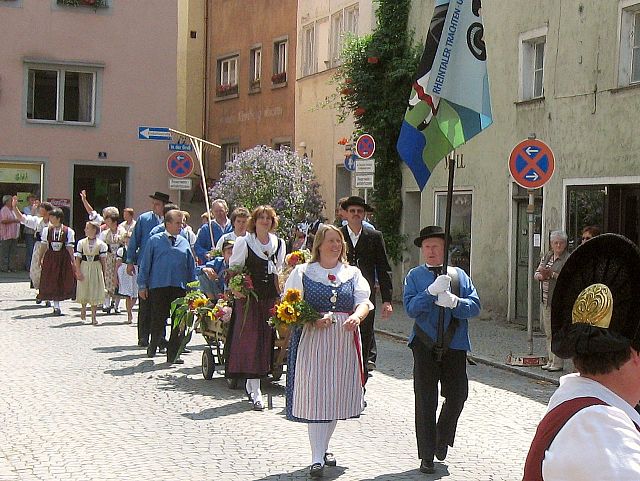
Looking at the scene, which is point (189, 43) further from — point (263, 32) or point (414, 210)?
point (414, 210)

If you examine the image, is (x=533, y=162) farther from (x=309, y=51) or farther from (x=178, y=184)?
(x=309, y=51)

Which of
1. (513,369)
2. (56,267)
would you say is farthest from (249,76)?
(513,369)

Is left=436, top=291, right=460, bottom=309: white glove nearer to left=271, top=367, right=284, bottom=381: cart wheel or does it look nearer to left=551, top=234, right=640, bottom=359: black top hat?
left=271, top=367, right=284, bottom=381: cart wheel

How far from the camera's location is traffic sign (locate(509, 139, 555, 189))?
14.7 m

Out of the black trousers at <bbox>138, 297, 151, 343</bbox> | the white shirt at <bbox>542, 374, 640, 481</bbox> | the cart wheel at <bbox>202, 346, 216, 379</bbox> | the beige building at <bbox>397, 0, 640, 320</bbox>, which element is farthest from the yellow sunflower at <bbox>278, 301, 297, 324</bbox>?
the beige building at <bbox>397, 0, 640, 320</bbox>

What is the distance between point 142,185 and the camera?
33438 mm

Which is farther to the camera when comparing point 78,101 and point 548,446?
point 78,101

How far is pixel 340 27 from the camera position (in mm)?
29797

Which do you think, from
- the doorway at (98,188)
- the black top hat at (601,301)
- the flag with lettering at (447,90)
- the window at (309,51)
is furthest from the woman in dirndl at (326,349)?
the doorway at (98,188)

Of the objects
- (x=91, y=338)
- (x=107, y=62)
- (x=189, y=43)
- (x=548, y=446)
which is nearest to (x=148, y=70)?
(x=107, y=62)

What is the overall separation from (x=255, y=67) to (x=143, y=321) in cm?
2188

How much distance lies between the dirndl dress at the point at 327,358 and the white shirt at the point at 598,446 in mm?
5487

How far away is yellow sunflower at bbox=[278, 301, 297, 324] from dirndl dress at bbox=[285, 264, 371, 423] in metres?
0.15

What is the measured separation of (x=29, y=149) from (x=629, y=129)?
1978cm
